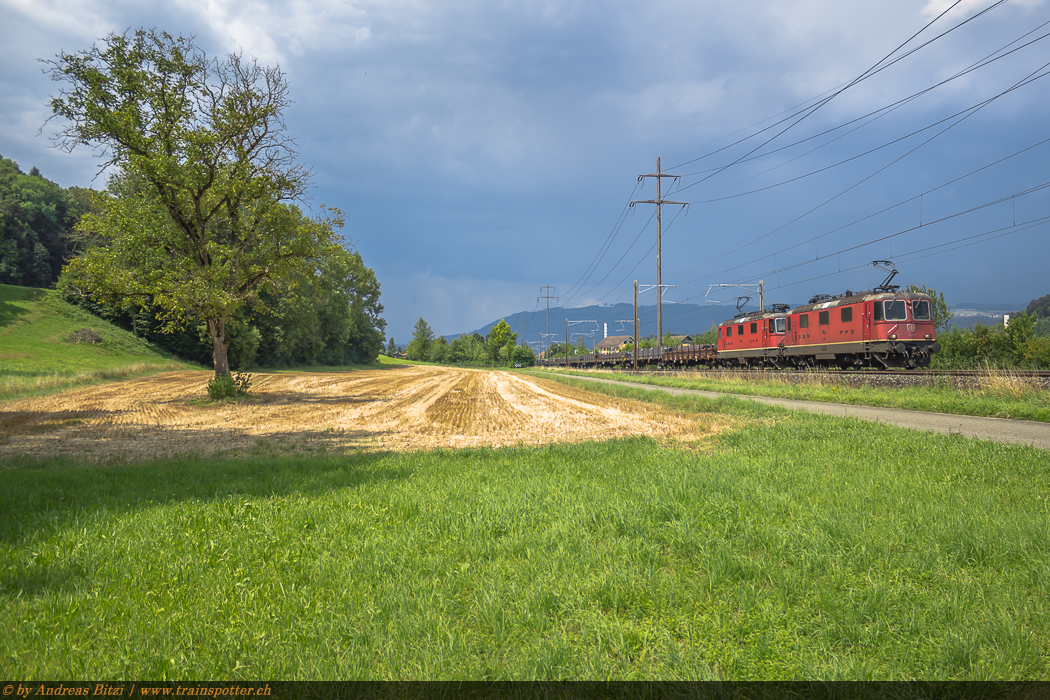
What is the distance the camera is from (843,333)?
93.0 feet

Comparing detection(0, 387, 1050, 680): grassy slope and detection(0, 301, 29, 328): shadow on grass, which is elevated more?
detection(0, 301, 29, 328): shadow on grass

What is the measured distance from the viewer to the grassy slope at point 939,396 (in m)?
12.4

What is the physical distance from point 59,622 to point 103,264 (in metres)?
19.2

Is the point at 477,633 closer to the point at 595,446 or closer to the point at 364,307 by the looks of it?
the point at 595,446

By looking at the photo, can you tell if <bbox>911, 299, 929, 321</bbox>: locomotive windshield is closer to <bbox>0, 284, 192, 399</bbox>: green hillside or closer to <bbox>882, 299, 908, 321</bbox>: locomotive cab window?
<bbox>882, 299, 908, 321</bbox>: locomotive cab window

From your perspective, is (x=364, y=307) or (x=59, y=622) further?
(x=364, y=307)

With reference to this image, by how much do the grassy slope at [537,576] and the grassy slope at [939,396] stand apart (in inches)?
316

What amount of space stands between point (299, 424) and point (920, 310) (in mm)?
29769

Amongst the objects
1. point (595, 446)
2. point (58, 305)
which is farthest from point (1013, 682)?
point (58, 305)

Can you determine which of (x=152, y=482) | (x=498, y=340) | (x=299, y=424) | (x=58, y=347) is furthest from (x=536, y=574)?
(x=498, y=340)

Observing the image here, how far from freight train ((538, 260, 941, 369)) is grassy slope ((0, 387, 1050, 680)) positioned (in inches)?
900

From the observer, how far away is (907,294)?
84.7 ft

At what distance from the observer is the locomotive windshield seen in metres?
25.7

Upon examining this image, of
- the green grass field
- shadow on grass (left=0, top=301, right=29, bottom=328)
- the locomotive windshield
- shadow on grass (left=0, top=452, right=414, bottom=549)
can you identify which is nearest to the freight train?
the locomotive windshield
